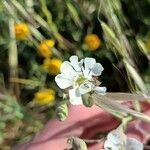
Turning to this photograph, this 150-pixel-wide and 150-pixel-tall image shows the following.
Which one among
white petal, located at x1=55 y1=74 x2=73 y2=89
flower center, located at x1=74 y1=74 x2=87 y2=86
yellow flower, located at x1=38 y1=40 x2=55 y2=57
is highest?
yellow flower, located at x1=38 y1=40 x2=55 y2=57

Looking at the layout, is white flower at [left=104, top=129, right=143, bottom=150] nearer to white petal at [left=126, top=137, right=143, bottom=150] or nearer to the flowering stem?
white petal at [left=126, top=137, right=143, bottom=150]

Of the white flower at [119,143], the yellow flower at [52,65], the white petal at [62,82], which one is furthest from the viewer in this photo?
the yellow flower at [52,65]

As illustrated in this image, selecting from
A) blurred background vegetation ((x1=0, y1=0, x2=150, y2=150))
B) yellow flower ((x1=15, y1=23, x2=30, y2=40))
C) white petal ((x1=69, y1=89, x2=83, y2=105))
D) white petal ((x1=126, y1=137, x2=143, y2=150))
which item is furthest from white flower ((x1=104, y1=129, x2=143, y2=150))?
yellow flower ((x1=15, y1=23, x2=30, y2=40))

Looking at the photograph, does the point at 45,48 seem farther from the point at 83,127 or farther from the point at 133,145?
the point at 133,145

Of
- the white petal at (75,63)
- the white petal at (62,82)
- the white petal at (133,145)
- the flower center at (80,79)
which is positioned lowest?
the white petal at (133,145)

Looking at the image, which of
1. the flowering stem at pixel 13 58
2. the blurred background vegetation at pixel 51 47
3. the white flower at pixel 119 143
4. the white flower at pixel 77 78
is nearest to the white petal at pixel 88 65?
the white flower at pixel 77 78

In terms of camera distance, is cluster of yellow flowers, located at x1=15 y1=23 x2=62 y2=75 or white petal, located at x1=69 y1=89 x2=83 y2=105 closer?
white petal, located at x1=69 y1=89 x2=83 y2=105

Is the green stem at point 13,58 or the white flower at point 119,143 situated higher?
the green stem at point 13,58

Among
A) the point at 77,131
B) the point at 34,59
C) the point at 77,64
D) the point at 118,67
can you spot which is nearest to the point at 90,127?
the point at 77,131

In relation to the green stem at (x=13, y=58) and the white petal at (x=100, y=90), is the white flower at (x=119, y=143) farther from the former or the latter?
the green stem at (x=13, y=58)
